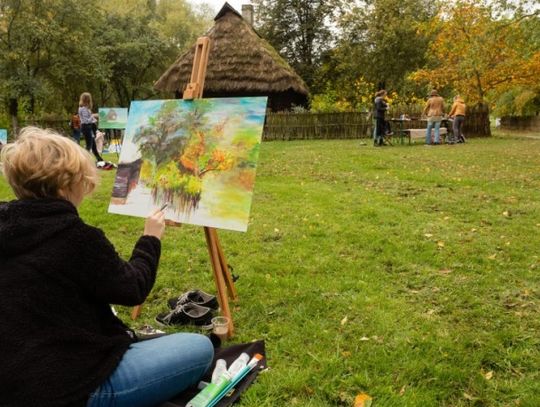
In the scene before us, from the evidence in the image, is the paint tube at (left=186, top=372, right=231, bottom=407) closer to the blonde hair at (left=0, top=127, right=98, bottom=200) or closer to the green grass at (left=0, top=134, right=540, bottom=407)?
the green grass at (left=0, top=134, right=540, bottom=407)

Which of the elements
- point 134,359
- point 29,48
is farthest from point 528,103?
point 134,359

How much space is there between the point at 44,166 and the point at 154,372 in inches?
37.0

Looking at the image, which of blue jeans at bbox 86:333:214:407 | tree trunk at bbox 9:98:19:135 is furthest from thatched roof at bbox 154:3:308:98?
blue jeans at bbox 86:333:214:407

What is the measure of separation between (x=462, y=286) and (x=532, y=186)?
4.30 metres

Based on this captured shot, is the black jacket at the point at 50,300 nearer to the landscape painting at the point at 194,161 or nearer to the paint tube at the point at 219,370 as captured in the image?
the paint tube at the point at 219,370

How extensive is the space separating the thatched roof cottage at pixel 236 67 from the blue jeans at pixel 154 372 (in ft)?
56.5

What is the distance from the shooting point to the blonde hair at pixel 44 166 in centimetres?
167

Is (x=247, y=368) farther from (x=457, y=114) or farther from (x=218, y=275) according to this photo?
(x=457, y=114)

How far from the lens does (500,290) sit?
348 cm

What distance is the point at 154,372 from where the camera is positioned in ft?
6.17

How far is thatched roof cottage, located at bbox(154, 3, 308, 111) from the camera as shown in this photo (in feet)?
60.5

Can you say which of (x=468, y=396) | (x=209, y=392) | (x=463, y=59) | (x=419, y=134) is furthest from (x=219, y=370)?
(x=463, y=59)

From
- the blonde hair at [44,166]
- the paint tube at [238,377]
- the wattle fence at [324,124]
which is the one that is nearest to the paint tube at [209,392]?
the paint tube at [238,377]

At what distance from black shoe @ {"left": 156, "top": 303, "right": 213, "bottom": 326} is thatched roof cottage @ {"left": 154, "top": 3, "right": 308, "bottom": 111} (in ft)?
53.2
